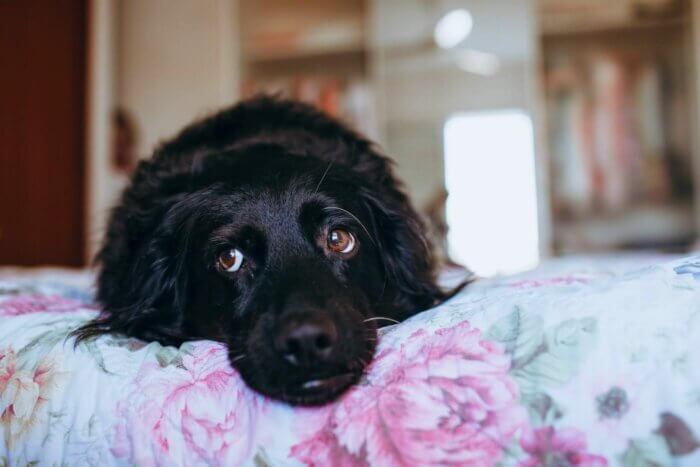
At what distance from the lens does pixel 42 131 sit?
3.83 meters

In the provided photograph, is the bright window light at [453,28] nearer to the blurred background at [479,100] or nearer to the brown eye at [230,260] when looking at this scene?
the blurred background at [479,100]

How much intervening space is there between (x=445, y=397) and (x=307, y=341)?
0.72 ft

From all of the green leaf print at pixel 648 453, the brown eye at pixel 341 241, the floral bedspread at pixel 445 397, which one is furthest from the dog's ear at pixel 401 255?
the green leaf print at pixel 648 453

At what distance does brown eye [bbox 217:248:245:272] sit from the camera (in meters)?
1.15

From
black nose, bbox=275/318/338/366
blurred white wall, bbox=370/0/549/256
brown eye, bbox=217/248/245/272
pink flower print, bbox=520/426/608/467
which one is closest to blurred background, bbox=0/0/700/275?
blurred white wall, bbox=370/0/549/256

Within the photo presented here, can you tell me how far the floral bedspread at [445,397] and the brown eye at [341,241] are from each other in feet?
1.19

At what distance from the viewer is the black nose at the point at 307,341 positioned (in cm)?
82

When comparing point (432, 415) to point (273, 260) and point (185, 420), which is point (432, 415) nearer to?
point (185, 420)

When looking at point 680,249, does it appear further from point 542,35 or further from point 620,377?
point 620,377

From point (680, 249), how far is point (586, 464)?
418cm

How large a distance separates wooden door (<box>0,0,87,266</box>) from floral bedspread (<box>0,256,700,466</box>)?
3.25 meters

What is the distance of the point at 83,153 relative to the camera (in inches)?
160

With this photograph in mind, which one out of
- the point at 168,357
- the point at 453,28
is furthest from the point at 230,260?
the point at 453,28

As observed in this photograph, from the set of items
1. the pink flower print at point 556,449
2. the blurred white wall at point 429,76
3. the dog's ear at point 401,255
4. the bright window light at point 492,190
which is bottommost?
the pink flower print at point 556,449
